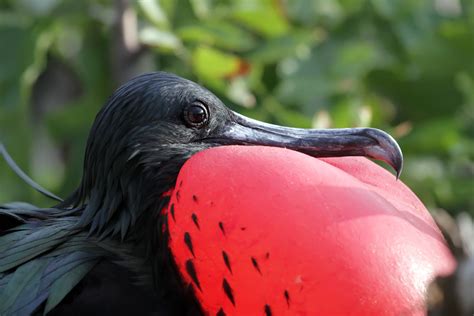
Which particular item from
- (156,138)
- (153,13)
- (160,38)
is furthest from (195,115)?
(153,13)

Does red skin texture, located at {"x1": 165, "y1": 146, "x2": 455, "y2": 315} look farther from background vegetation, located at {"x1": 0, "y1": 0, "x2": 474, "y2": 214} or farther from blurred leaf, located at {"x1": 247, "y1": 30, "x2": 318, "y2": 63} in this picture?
blurred leaf, located at {"x1": 247, "y1": 30, "x2": 318, "y2": 63}

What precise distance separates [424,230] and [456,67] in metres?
2.28

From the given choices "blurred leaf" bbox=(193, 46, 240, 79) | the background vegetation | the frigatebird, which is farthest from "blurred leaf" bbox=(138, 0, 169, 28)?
the frigatebird

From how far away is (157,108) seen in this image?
1.40m

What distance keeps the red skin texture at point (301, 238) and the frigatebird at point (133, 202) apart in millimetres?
74

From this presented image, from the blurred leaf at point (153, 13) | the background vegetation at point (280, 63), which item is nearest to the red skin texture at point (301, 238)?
the background vegetation at point (280, 63)

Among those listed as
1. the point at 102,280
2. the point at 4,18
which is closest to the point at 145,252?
the point at 102,280

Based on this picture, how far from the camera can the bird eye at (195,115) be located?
4.61ft

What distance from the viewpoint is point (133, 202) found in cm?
139

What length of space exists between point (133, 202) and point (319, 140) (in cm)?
23

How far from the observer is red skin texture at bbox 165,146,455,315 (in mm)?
1170

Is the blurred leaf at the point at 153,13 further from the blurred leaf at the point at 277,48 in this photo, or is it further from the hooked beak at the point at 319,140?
the hooked beak at the point at 319,140

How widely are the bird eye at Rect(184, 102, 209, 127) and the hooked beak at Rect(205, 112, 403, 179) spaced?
25 millimetres

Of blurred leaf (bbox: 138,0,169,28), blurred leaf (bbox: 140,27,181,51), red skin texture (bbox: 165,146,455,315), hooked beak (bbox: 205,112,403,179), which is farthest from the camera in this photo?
blurred leaf (bbox: 138,0,169,28)
